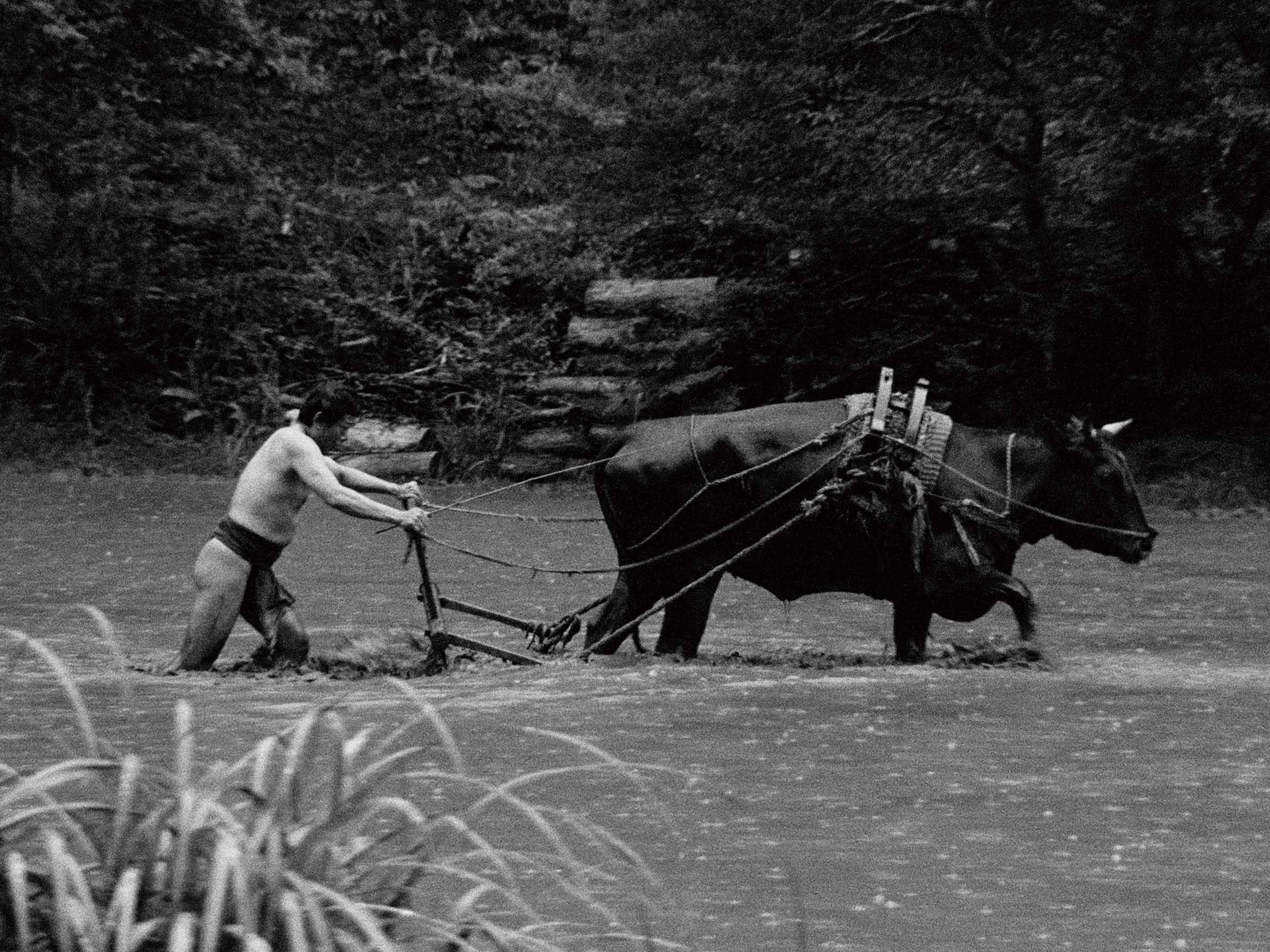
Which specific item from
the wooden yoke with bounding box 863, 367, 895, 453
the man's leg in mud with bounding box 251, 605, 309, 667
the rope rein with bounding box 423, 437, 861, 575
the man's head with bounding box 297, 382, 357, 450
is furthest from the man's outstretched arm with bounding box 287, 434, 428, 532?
the wooden yoke with bounding box 863, 367, 895, 453

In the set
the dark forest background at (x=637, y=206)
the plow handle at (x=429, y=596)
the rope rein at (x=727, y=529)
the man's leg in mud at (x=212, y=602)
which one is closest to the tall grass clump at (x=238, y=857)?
the plow handle at (x=429, y=596)

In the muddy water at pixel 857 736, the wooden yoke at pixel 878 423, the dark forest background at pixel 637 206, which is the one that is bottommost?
the muddy water at pixel 857 736

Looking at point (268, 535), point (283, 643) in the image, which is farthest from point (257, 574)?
point (283, 643)

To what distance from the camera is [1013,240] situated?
25.8m

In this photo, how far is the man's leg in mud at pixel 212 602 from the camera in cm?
1248

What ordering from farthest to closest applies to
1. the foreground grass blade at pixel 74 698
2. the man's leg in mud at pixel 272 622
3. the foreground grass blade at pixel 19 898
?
1. the man's leg in mud at pixel 272 622
2. the foreground grass blade at pixel 74 698
3. the foreground grass blade at pixel 19 898

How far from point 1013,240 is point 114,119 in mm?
10908

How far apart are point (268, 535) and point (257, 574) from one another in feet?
0.72

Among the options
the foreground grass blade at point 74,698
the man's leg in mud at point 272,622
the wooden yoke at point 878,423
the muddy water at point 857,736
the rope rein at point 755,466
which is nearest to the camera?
the foreground grass blade at point 74,698

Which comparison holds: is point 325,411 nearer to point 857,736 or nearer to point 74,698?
point 857,736

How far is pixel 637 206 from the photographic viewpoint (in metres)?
25.7

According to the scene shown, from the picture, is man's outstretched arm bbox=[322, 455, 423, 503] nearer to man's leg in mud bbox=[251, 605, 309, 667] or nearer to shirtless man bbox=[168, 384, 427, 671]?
shirtless man bbox=[168, 384, 427, 671]

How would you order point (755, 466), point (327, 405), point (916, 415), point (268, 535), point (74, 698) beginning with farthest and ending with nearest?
point (755, 466) → point (916, 415) → point (268, 535) → point (327, 405) → point (74, 698)

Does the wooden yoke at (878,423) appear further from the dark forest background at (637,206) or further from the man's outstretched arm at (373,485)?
the dark forest background at (637,206)
